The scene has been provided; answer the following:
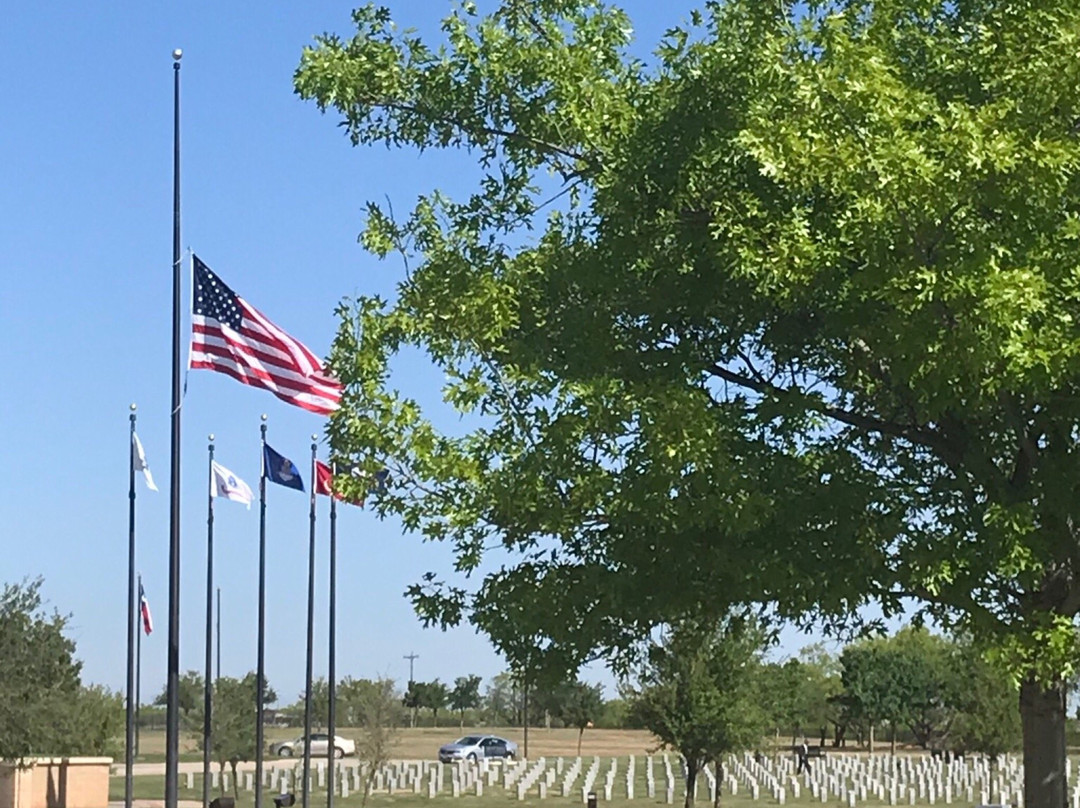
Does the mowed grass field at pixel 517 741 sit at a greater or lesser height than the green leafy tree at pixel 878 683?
lesser

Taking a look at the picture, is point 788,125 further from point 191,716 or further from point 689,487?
point 191,716

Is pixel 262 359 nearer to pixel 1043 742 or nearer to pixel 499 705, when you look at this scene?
pixel 1043 742

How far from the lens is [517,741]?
319 ft

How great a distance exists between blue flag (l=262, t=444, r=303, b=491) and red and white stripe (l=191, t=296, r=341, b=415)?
1509 centimetres

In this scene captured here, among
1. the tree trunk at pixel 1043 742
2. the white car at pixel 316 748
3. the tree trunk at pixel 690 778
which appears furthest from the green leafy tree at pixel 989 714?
the tree trunk at pixel 1043 742

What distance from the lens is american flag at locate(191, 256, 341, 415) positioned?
69.7 feet

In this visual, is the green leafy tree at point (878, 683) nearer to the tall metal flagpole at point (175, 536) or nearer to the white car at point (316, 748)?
the white car at point (316, 748)

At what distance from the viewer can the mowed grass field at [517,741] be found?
86.2 m

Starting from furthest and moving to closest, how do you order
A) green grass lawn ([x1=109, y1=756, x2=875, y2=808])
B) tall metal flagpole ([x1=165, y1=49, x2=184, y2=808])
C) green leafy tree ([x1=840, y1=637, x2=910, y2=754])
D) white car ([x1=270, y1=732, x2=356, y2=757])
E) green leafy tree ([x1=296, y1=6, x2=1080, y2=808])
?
green leafy tree ([x1=840, y1=637, x2=910, y2=754])
white car ([x1=270, y1=732, x2=356, y2=757])
green grass lawn ([x1=109, y1=756, x2=875, y2=808])
tall metal flagpole ([x1=165, y1=49, x2=184, y2=808])
green leafy tree ([x1=296, y1=6, x2=1080, y2=808])

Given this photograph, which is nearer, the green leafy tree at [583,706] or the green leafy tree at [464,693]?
the green leafy tree at [583,706]

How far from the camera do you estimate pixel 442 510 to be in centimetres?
1455

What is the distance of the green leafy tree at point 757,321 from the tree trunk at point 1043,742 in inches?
1.0

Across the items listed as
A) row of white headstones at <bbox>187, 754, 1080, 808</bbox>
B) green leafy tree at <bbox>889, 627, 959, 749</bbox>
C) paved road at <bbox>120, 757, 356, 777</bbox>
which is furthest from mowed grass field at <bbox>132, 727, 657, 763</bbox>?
row of white headstones at <bbox>187, 754, 1080, 808</bbox>

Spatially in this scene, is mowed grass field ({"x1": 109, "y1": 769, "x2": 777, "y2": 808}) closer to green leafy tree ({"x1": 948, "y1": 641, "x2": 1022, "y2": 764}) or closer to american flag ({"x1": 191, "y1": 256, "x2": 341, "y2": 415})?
green leafy tree ({"x1": 948, "y1": 641, "x2": 1022, "y2": 764})
